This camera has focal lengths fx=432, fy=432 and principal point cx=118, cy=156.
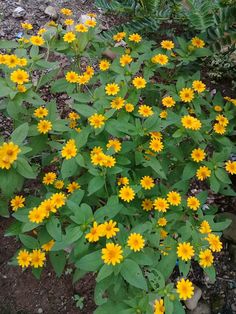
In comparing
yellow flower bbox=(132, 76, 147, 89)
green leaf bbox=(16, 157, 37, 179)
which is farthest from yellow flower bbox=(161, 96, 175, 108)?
green leaf bbox=(16, 157, 37, 179)

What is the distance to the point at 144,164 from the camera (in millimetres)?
2143

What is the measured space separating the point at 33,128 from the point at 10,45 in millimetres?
516

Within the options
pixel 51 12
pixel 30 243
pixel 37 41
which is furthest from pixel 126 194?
pixel 51 12

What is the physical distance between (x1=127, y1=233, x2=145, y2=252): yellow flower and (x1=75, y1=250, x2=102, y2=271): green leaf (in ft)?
0.46

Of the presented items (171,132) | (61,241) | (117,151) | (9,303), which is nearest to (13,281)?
(9,303)

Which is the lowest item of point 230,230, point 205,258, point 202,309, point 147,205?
point 202,309

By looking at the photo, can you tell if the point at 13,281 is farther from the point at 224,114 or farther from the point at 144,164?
the point at 224,114

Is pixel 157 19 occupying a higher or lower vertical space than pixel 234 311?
higher

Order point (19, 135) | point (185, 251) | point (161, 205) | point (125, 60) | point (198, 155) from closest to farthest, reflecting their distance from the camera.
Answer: point (185, 251) → point (19, 135) → point (161, 205) → point (198, 155) → point (125, 60)

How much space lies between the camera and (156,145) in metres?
2.19

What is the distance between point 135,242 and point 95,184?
1.11ft

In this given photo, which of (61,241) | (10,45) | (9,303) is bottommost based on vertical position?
(9,303)

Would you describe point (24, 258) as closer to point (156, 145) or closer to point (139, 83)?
point (156, 145)

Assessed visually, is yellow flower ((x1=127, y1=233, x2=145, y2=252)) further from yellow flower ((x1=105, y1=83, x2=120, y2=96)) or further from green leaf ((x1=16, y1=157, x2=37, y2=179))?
yellow flower ((x1=105, y1=83, x2=120, y2=96))
